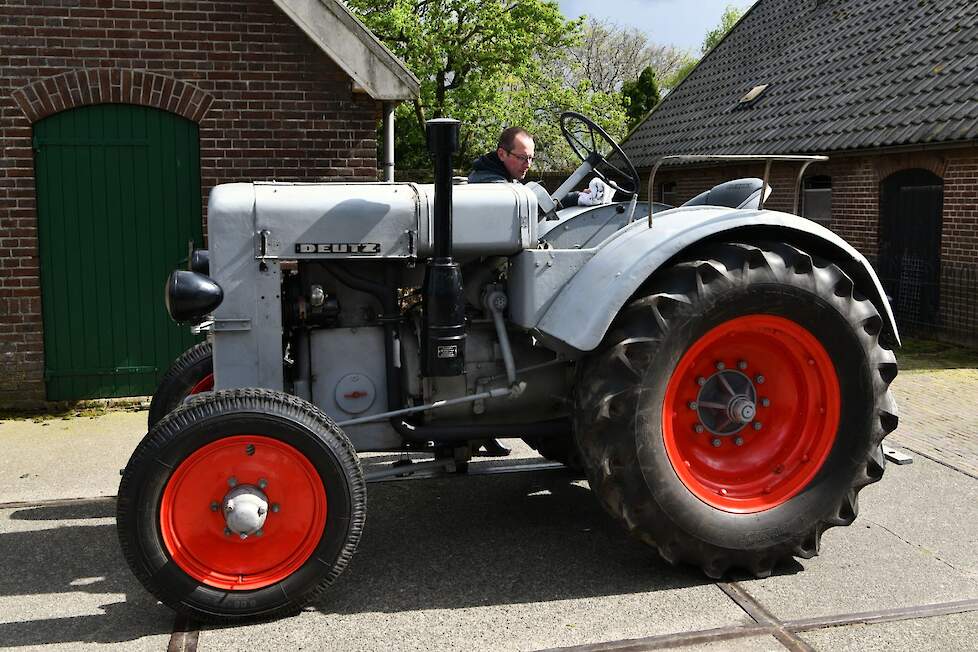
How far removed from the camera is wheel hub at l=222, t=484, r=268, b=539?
350 cm

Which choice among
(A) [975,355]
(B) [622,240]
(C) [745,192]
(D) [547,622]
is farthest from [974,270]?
(D) [547,622]

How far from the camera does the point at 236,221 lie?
3.95m

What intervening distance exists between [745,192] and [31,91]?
5203 millimetres

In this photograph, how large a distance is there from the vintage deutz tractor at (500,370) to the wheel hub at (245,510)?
11 mm

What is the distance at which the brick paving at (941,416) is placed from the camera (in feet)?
20.2

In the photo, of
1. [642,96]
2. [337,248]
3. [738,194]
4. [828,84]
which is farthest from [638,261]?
[642,96]

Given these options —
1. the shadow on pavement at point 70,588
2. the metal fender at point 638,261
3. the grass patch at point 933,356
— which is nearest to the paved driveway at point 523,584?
the shadow on pavement at point 70,588

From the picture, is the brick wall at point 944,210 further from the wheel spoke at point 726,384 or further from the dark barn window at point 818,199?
the wheel spoke at point 726,384

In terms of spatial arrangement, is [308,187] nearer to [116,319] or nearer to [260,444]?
[260,444]

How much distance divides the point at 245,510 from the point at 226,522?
0.09m

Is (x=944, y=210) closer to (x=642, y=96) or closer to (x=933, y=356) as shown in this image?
(x=933, y=356)

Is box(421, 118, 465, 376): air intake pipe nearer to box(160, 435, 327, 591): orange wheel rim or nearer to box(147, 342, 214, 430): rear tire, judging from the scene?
box(160, 435, 327, 591): orange wheel rim

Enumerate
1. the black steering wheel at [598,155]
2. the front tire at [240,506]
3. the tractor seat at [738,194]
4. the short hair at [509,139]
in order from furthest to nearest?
the short hair at [509,139] < the tractor seat at [738,194] < the black steering wheel at [598,155] < the front tire at [240,506]

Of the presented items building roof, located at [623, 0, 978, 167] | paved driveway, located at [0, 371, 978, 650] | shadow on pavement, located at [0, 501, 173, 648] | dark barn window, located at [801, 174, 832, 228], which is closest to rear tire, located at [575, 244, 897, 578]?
paved driveway, located at [0, 371, 978, 650]
